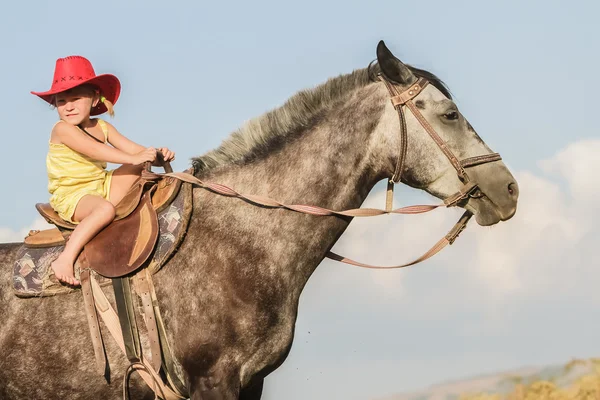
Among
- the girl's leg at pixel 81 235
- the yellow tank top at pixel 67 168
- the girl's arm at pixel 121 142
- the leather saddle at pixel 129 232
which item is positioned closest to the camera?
the leather saddle at pixel 129 232

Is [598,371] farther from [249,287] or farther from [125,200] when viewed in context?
[125,200]

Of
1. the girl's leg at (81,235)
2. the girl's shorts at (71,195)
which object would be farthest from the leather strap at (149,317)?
the girl's shorts at (71,195)

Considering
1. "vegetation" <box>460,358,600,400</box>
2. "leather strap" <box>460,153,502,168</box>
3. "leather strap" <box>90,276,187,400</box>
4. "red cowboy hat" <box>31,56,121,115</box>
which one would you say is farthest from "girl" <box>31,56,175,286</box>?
"vegetation" <box>460,358,600,400</box>

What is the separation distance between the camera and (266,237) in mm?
6367

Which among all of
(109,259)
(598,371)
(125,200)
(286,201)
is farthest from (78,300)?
(598,371)

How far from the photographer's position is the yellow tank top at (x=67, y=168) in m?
6.73

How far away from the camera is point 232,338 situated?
614 centimetres

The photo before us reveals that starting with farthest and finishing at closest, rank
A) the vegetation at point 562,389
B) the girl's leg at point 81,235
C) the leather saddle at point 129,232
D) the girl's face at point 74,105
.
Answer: the vegetation at point 562,389, the girl's face at point 74,105, the girl's leg at point 81,235, the leather saddle at point 129,232

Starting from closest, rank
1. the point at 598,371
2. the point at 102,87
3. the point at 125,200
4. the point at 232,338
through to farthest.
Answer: the point at 232,338 → the point at 125,200 → the point at 102,87 → the point at 598,371

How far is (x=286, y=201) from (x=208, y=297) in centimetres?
96

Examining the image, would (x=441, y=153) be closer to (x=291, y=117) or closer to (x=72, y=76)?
(x=291, y=117)

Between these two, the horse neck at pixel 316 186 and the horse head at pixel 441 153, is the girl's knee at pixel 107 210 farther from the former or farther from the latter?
the horse head at pixel 441 153

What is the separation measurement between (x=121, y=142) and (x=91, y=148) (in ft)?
1.60

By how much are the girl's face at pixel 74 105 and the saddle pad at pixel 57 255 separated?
107 centimetres
